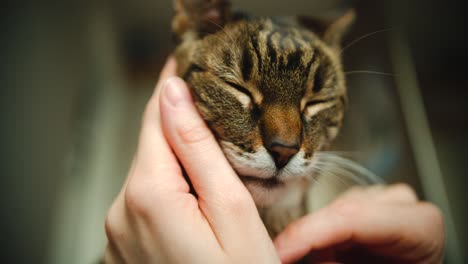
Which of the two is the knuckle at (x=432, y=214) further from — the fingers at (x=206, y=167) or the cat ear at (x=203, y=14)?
the cat ear at (x=203, y=14)

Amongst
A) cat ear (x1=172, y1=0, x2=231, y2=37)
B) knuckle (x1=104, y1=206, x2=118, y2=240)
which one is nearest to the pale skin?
knuckle (x1=104, y1=206, x2=118, y2=240)

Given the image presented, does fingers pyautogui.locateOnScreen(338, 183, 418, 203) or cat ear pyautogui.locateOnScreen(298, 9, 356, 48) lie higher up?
cat ear pyautogui.locateOnScreen(298, 9, 356, 48)

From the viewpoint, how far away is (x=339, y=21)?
2.86ft

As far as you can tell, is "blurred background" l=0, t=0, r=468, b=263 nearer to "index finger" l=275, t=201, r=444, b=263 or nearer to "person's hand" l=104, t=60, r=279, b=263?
"index finger" l=275, t=201, r=444, b=263

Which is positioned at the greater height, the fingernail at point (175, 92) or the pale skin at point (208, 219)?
the fingernail at point (175, 92)

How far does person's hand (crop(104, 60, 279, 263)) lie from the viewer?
52 cm

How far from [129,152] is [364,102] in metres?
1.17

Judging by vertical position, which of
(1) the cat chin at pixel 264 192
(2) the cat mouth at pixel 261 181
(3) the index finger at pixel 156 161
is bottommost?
(1) the cat chin at pixel 264 192

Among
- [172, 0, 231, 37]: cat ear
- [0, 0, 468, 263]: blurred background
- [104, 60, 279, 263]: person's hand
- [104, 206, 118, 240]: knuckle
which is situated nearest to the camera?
[104, 60, 279, 263]: person's hand

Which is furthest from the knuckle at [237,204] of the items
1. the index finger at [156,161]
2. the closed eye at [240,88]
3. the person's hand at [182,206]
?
the closed eye at [240,88]

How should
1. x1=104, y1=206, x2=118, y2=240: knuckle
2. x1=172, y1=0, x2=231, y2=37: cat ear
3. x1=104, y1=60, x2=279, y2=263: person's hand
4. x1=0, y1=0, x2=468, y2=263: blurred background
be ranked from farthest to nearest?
x1=0, y1=0, x2=468, y2=263: blurred background
x1=172, y1=0, x2=231, y2=37: cat ear
x1=104, y1=206, x2=118, y2=240: knuckle
x1=104, y1=60, x2=279, y2=263: person's hand

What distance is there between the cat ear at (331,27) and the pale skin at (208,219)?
433mm

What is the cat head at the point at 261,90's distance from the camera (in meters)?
0.61

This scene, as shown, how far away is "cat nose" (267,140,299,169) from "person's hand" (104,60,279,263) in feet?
0.29
